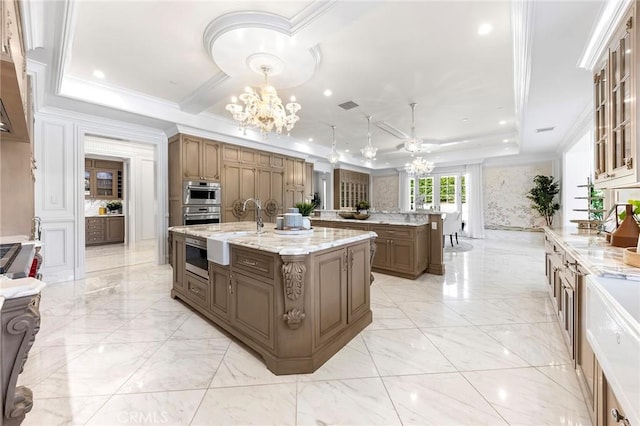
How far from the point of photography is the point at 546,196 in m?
7.42

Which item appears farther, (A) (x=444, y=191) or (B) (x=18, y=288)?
(A) (x=444, y=191)

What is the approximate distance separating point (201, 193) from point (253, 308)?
381 centimetres

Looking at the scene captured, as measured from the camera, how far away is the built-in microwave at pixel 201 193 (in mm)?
5008

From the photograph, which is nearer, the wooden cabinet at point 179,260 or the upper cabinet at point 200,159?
the wooden cabinet at point 179,260

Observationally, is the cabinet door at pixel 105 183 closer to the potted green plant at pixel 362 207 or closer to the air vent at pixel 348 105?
the air vent at pixel 348 105

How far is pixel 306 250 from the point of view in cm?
179

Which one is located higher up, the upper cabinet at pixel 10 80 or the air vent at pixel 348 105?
the air vent at pixel 348 105

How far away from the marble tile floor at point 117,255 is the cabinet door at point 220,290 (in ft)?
12.1

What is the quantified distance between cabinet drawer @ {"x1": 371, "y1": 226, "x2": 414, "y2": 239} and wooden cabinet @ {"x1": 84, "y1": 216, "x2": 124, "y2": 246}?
25.0 feet

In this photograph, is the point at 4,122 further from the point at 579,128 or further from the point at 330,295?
the point at 579,128

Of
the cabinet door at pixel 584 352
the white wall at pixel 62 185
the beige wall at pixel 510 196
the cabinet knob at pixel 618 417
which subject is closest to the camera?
the cabinet knob at pixel 618 417

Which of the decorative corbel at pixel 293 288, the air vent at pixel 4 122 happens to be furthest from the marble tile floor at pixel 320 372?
the air vent at pixel 4 122

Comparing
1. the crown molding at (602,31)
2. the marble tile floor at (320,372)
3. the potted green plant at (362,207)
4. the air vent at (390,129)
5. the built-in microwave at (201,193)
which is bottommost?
the marble tile floor at (320,372)

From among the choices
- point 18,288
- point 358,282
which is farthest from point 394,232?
point 18,288
